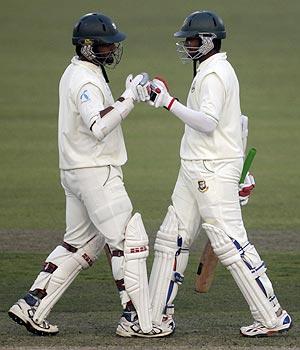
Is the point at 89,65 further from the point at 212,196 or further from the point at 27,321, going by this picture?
the point at 27,321

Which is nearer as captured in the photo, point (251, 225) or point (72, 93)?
point (72, 93)

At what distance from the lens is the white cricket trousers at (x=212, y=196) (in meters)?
8.69

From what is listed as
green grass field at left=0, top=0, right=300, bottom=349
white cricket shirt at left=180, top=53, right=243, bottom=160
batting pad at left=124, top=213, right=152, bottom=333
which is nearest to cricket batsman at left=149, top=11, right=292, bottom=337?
white cricket shirt at left=180, top=53, right=243, bottom=160

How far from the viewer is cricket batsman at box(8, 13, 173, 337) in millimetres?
8617

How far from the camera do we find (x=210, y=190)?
8.70m

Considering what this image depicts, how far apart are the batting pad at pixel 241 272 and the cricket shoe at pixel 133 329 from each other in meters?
0.53

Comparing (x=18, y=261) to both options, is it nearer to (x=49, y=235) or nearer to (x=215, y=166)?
(x=49, y=235)

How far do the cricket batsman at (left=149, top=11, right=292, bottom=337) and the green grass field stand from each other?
0.30 meters

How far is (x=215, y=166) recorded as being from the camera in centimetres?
873

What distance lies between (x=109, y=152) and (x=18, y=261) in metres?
3.88

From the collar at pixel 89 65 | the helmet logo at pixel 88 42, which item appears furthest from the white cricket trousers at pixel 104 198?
the helmet logo at pixel 88 42

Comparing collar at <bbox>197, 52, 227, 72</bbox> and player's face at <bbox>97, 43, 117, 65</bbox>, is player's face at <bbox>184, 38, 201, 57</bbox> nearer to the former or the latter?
collar at <bbox>197, 52, 227, 72</bbox>

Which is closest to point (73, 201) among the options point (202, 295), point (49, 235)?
point (202, 295)

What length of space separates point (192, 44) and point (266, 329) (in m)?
1.77
